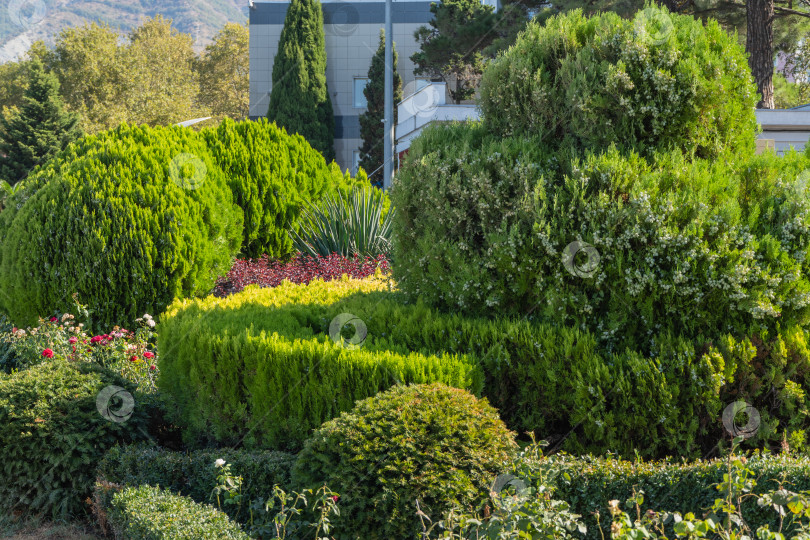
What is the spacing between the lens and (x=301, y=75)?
92.1ft

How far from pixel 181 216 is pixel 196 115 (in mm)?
29065

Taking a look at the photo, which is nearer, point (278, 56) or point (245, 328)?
point (245, 328)

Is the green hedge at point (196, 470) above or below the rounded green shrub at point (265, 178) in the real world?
below


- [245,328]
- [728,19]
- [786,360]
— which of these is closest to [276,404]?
[245,328]

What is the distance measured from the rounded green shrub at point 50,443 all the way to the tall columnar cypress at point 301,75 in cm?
2428

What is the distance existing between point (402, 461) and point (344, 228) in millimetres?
6152

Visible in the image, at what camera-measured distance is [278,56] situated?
2828 centimetres

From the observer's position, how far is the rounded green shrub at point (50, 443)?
4.04 meters

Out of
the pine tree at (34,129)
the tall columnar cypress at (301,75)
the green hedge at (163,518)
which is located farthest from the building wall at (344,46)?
the green hedge at (163,518)

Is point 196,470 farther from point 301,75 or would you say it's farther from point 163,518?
point 301,75

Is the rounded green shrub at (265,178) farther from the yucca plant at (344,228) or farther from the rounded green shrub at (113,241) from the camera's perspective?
the rounded green shrub at (113,241)

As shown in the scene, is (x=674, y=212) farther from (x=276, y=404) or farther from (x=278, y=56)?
(x=278, y=56)

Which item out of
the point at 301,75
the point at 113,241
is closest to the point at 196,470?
the point at 113,241

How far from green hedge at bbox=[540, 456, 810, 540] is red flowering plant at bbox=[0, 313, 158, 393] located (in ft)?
11.3
